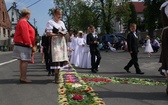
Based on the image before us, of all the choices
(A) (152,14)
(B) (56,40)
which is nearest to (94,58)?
(B) (56,40)

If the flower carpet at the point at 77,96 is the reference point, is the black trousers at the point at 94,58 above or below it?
above

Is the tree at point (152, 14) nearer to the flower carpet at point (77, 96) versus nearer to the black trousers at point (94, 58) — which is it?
the black trousers at point (94, 58)

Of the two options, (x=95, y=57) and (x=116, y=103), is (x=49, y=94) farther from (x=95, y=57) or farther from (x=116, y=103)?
(x=95, y=57)

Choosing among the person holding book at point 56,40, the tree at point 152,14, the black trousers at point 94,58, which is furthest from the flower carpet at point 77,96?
the tree at point 152,14

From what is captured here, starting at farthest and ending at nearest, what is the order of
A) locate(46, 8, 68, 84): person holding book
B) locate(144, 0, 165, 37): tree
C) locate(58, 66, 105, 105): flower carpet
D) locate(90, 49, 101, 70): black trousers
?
locate(144, 0, 165, 37): tree < locate(90, 49, 101, 70): black trousers < locate(46, 8, 68, 84): person holding book < locate(58, 66, 105, 105): flower carpet

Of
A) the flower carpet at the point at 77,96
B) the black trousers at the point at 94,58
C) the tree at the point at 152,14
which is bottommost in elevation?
the flower carpet at the point at 77,96

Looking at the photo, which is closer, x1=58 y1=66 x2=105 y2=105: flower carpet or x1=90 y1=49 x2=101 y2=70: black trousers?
x1=58 y1=66 x2=105 y2=105: flower carpet

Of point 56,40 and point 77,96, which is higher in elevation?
point 56,40

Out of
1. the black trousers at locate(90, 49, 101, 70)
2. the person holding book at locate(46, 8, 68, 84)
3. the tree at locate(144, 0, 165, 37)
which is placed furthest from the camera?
the tree at locate(144, 0, 165, 37)

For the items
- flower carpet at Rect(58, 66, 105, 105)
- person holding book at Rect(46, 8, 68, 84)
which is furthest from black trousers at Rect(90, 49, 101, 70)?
flower carpet at Rect(58, 66, 105, 105)

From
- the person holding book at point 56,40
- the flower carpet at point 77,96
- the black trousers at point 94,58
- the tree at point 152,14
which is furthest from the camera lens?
the tree at point 152,14

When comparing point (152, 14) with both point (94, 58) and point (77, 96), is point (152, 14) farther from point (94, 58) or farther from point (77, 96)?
point (77, 96)

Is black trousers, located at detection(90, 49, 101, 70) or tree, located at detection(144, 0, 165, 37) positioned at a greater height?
tree, located at detection(144, 0, 165, 37)

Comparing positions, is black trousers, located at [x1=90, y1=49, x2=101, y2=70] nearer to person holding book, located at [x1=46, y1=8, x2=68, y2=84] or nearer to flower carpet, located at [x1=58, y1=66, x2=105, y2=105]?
person holding book, located at [x1=46, y1=8, x2=68, y2=84]
